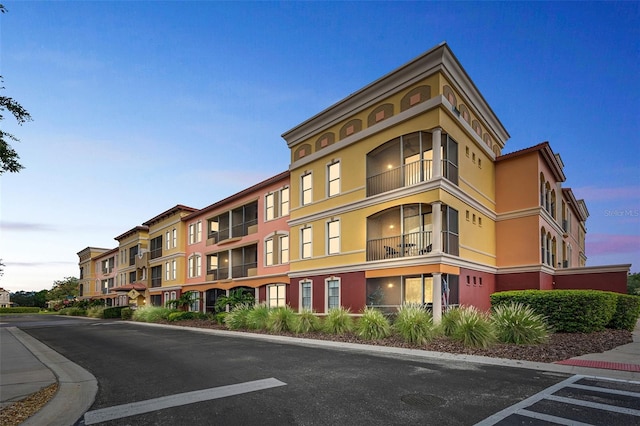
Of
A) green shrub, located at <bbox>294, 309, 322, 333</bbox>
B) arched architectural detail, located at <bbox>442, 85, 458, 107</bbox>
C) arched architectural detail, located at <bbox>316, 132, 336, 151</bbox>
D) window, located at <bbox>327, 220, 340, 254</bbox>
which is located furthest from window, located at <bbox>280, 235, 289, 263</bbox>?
arched architectural detail, located at <bbox>442, 85, 458, 107</bbox>

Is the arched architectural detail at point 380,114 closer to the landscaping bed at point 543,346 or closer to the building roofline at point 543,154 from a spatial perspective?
the building roofline at point 543,154

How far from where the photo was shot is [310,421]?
593 centimetres

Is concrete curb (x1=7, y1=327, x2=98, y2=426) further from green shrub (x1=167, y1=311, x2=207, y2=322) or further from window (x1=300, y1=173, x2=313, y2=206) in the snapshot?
green shrub (x1=167, y1=311, x2=207, y2=322)

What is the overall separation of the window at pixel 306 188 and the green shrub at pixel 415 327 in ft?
39.5

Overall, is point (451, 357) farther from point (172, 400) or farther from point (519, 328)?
point (172, 400)

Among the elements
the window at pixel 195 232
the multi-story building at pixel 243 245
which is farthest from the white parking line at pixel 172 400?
the window at pixel 195 232

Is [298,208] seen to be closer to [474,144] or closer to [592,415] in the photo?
[474,144]

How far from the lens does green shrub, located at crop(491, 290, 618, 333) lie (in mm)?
14750

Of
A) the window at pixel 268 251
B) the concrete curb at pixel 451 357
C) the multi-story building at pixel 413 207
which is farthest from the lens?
the window at pixel 268 251

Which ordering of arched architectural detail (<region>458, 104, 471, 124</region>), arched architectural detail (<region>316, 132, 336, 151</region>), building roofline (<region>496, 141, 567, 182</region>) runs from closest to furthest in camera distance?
arched architectural detail (<region>458, 104, 471, 124</region>) → building roofline (<region>496, 141, 567, 182</region>) → arched architectural detail (<region>316, 132, 336, 151</region>)

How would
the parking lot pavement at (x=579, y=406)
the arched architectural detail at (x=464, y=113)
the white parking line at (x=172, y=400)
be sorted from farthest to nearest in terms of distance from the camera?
the arched architectural detail at (x=464, y=113) < the white parking line at (x=172, y=400) < the parking lot pavement at (x=579, y=406)

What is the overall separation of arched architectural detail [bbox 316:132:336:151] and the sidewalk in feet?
43.4

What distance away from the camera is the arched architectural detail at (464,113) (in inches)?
795

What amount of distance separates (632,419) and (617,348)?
316 inches
